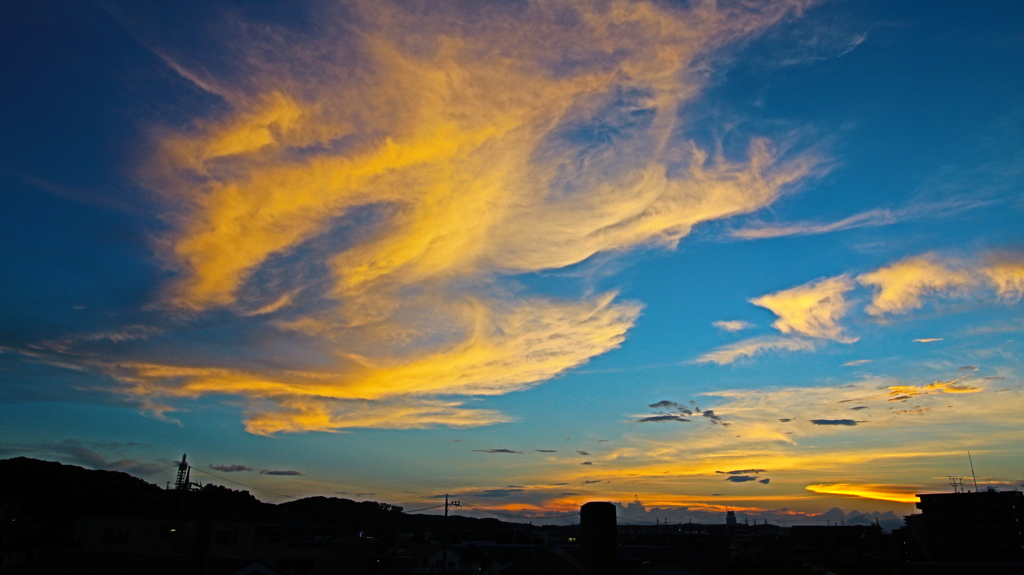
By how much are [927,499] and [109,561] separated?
131034 millimetres

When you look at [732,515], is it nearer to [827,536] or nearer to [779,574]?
[827,536]

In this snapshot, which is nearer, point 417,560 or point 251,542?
point 251,542

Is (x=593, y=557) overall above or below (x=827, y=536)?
above

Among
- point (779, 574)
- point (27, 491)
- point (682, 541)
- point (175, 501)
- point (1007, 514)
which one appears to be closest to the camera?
point (779, 574)

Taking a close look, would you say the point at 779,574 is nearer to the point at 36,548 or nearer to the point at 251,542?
the point at 251,542

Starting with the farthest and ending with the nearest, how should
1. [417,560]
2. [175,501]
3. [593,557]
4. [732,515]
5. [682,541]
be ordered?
[732,515] → [682,541] → [175,501] → [417,560] → [593,557]

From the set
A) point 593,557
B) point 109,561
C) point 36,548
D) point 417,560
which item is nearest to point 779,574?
point 109,561

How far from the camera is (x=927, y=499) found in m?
109

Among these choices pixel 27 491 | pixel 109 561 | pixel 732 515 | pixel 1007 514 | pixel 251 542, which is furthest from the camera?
pixel 732 515

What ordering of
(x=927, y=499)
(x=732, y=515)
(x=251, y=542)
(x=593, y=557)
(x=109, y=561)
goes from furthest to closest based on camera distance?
(x=732, y=515) < (x=927, y=499) < (x=251, y=542) < (x=109, y=561) < (x=593, y=557)

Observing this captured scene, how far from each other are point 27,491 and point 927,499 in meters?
154

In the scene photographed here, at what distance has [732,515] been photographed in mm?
199125

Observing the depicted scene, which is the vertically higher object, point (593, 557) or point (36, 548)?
point (593, 557)

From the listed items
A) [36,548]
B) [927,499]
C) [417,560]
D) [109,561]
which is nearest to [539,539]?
[417,560]
